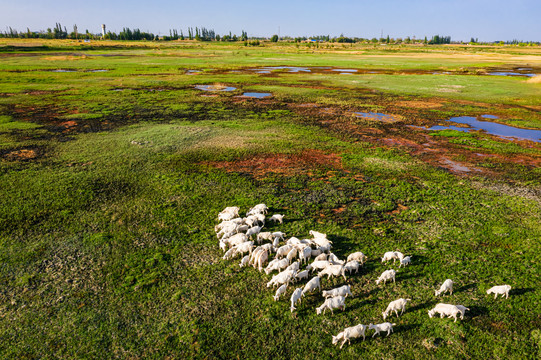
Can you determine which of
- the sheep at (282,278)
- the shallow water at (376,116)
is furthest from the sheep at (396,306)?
the shallow water at (376,116)

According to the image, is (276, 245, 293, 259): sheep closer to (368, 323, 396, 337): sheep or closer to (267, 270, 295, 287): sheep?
(267, 270, 295, 287): sheep

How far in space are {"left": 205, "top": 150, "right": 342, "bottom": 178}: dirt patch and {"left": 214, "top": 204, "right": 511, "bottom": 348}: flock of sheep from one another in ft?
17.3

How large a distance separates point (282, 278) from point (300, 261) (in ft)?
4.05

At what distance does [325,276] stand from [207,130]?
17392 mm

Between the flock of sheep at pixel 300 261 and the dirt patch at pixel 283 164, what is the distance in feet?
17.3

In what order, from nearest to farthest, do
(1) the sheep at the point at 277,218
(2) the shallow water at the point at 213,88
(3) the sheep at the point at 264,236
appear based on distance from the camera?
(3) the sheep at the point at 264,236 < (1) the sheep at the point at 277,218 < (2) the shallow water at the point at 213,88

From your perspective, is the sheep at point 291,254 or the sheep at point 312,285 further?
the sheep at point 291,254

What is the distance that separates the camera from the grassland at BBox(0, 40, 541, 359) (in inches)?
294

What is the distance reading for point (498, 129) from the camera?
83.1ft

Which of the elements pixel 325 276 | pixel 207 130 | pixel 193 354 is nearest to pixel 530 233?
pixel 325 276

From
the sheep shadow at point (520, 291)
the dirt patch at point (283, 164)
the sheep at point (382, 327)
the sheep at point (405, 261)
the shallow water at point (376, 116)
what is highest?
the shallow water at point (376, 116)

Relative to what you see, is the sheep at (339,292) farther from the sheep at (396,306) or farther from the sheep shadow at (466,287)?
the sheep shadow at (466,287)

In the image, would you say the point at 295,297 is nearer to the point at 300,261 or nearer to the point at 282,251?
the point at 300,261

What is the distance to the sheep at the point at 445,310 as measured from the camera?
7.66 m
